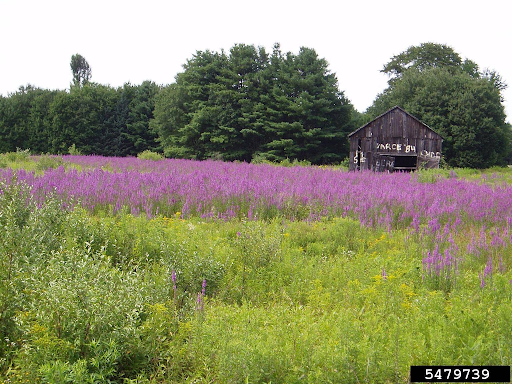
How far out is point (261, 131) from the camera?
4416 centimetres

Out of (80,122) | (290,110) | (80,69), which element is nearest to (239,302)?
(290,110)

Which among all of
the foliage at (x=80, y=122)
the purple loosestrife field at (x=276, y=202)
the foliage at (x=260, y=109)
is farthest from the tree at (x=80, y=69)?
the purple loosestrife field at (x=276, y=202)

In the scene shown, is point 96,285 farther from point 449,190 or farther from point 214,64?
point 214,64

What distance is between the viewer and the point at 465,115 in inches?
1686

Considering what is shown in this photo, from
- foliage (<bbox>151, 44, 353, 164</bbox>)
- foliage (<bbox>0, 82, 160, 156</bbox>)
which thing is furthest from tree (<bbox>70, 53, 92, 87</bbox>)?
foliage (<bbox>151, 44, 353, 164</bbox>)

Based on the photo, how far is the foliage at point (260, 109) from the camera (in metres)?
42.4

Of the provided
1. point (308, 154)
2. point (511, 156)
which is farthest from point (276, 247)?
Answer: point (511, 156)

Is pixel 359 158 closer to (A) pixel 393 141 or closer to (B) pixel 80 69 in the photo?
(A) pixel 393 141

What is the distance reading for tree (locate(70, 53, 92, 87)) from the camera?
243 ft

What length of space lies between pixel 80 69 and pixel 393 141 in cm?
6406

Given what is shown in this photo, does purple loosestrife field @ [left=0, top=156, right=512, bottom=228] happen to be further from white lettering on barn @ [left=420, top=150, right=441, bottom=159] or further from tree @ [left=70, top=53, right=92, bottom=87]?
tree @ [left=70, top=53, right=92, bottom=87]
